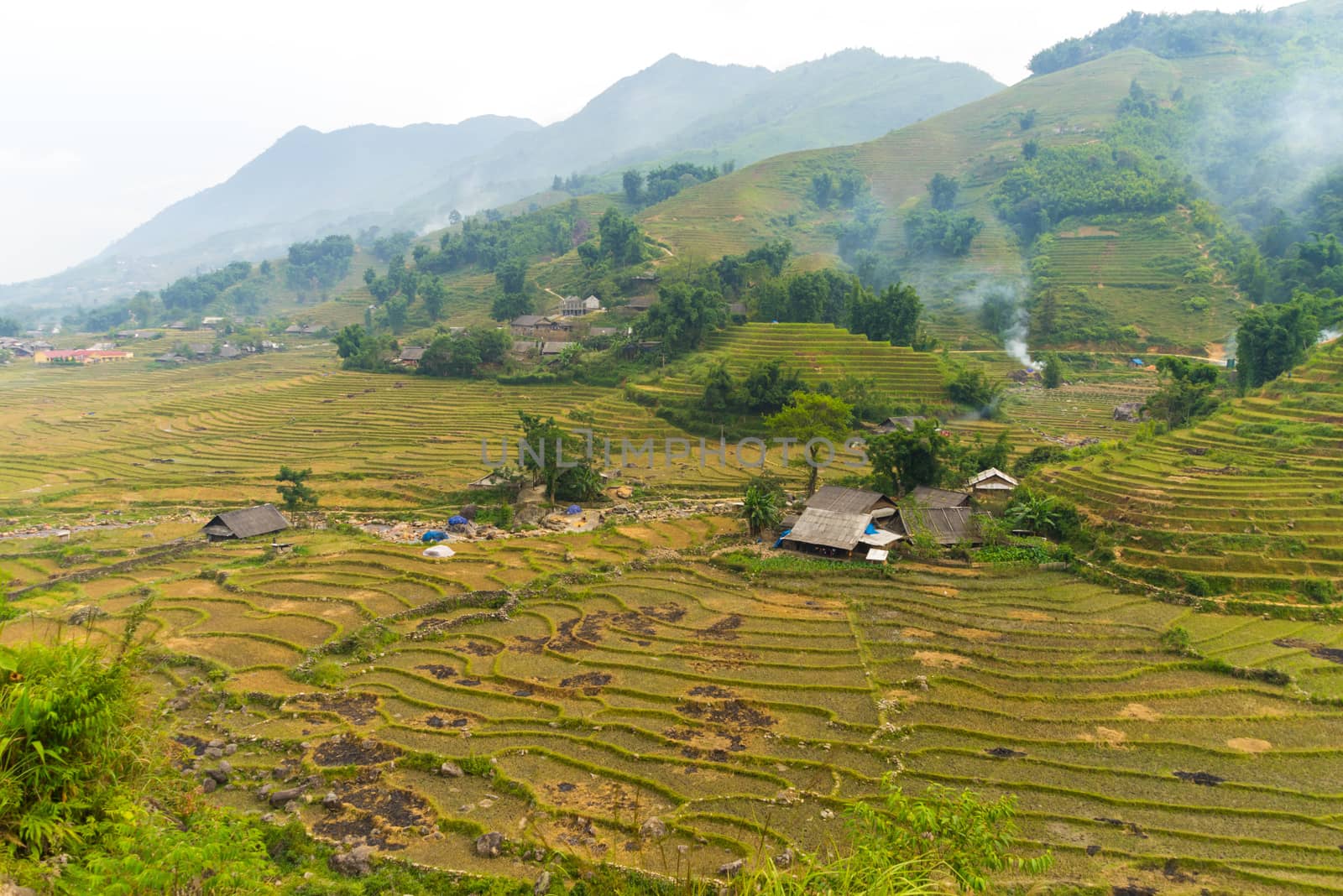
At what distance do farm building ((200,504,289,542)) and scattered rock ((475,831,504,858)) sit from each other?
1040 inches

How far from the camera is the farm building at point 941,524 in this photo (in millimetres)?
31516

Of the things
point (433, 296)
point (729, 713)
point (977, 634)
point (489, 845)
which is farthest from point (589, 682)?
point (433, 296)

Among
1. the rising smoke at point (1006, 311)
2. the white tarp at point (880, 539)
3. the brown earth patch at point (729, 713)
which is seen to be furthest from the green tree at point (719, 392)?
the rising smoke at point (1006, 311)

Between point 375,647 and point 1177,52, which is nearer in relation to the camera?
point 375,647

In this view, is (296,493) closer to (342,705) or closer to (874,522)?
(342,705)

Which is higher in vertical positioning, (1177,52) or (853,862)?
(1177,52)

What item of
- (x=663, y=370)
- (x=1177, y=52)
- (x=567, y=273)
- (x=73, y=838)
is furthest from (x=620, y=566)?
(x=1177, y=52)

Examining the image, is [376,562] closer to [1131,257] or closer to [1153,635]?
[1153,635]

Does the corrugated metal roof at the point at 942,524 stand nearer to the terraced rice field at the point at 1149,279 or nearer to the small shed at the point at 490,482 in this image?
the small shed at the point at 490,482

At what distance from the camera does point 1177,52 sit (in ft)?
449

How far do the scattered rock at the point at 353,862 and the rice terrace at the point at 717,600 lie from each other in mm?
104

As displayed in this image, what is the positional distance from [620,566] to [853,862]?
78.5 ft

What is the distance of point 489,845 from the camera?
571 inches

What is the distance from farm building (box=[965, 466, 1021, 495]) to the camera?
116 ft
